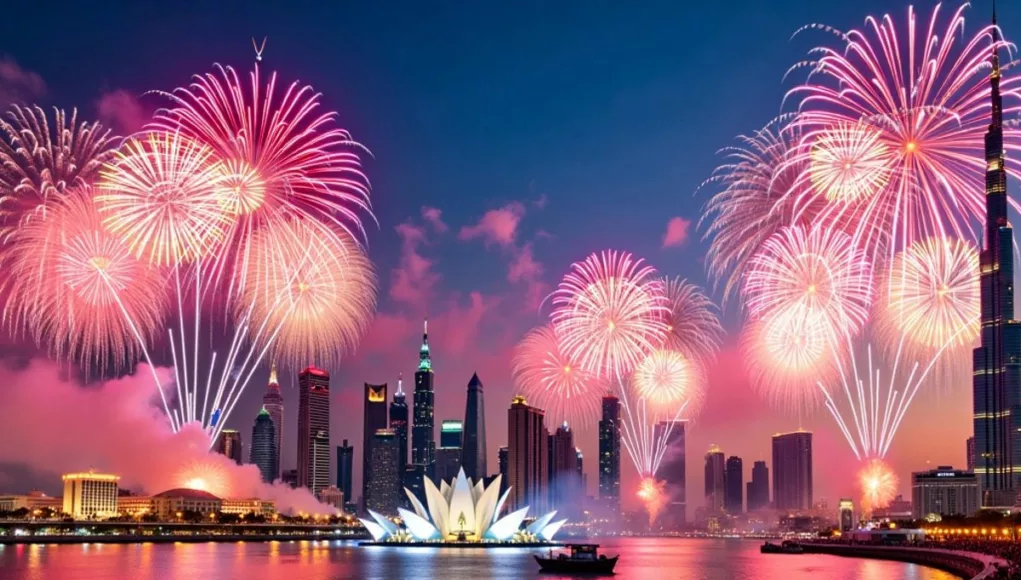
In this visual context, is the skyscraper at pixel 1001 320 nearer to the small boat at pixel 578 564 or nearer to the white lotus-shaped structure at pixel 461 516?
the white lotus-shaped structure at pixel 461 516

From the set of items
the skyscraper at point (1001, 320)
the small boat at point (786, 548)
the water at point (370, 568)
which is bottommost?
the small boat at point (786, 548)

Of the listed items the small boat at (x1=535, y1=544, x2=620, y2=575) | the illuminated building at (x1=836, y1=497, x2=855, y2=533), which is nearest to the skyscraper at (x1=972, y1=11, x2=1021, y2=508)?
the illuminated building at (x1=836, y1=497, x2=855, y2=533)

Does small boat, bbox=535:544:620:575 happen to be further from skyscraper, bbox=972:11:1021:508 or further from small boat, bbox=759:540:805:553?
skyscraper, bbox=972:11:1021:508

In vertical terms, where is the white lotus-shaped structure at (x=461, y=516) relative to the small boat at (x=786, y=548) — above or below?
above

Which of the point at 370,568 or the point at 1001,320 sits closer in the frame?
the point at 370,568

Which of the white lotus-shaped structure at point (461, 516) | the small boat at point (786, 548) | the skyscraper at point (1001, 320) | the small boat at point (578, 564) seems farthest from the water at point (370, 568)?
the skyscraper at point (1001, 320)

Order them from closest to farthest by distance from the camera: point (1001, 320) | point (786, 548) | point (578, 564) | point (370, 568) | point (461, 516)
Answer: point (578, 564)
point (370, 568)
point (461, 516)
point (786, 548)
point (1001, 320)

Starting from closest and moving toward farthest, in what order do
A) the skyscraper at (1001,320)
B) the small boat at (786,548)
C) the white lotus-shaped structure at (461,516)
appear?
the white lotus-shaped structure at (461,516) < the small boat at (786,548) < the skyscraper at (1001,320)

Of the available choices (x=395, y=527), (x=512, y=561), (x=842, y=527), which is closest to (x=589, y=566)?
(x=512, y=561)

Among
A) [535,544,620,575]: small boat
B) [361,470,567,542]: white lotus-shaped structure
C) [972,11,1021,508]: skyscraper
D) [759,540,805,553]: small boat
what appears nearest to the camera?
[535,544,620,575]: small boat

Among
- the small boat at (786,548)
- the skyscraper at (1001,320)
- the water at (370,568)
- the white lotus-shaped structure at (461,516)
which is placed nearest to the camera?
the water at (370,568)

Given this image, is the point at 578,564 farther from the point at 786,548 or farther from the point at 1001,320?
the point at 1001,320

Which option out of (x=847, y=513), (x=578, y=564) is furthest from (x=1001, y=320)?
(x=578, y=564)

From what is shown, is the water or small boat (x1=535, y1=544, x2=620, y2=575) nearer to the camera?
the water
